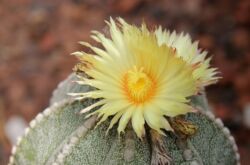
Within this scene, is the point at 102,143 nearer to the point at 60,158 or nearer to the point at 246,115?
the point at 60,158

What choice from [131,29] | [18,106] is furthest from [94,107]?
[18,106]

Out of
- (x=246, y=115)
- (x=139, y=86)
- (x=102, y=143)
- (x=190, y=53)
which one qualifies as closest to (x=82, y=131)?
(x=102, y=143)

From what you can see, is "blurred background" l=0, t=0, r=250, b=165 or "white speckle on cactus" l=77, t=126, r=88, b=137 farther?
"blurred background" l=0, t=0, r=250, b=165

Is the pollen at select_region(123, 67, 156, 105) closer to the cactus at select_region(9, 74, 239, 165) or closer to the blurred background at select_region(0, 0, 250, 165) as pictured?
the cactus at select_region(9, 74, 239, 165)

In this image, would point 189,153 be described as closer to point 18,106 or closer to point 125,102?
point 125,102

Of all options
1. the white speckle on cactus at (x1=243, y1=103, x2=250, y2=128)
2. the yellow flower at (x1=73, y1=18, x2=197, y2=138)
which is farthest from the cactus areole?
the white speckle on cactus at (x1=243, y1=103, x2=250, y2=128)

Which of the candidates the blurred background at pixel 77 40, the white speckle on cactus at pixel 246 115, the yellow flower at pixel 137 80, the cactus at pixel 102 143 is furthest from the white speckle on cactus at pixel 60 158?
the white speckle on cactus at pixel 246 115

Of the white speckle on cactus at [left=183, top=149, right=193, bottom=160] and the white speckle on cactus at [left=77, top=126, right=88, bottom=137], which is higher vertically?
the white speckle on cactus at [left=77, top=126, right=88, bottom=137]
